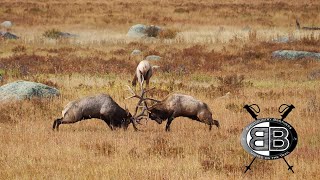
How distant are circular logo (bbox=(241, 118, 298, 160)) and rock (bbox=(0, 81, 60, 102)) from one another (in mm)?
10152

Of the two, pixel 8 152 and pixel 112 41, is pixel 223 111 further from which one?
pixel 112 41

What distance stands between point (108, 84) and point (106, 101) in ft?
28.0

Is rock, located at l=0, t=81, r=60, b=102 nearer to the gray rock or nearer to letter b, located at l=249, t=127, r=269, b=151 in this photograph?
letter b, located at l=249, t=127, r=269, b=151

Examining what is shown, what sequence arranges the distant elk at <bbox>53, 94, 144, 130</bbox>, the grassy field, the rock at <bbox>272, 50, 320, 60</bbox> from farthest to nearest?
1. the rock at <bbox>272, 50, 320, 60</bbox>
2. the distant elk at <bbox>53, 94, 144, 130</bbox>
3. the grassy field

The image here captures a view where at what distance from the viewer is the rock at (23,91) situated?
17484mm

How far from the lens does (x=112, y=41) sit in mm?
37094

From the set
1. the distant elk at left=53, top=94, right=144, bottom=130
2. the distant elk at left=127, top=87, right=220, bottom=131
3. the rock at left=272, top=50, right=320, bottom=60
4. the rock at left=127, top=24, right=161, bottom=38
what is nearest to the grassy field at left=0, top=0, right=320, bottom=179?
the distant elk at left=53, top=94, right=144, bottom=130

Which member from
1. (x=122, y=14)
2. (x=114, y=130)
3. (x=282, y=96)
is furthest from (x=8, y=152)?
(x=122, y=14)

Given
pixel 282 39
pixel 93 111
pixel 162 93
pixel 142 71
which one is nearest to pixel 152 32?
pixel 282 39

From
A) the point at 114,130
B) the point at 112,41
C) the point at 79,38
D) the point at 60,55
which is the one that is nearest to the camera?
the point at 114,130

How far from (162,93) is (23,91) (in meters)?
4.42

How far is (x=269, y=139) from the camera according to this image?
8516mm

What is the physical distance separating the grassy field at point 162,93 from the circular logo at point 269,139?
981mm

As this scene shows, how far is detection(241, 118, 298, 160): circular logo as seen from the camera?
8477mm
